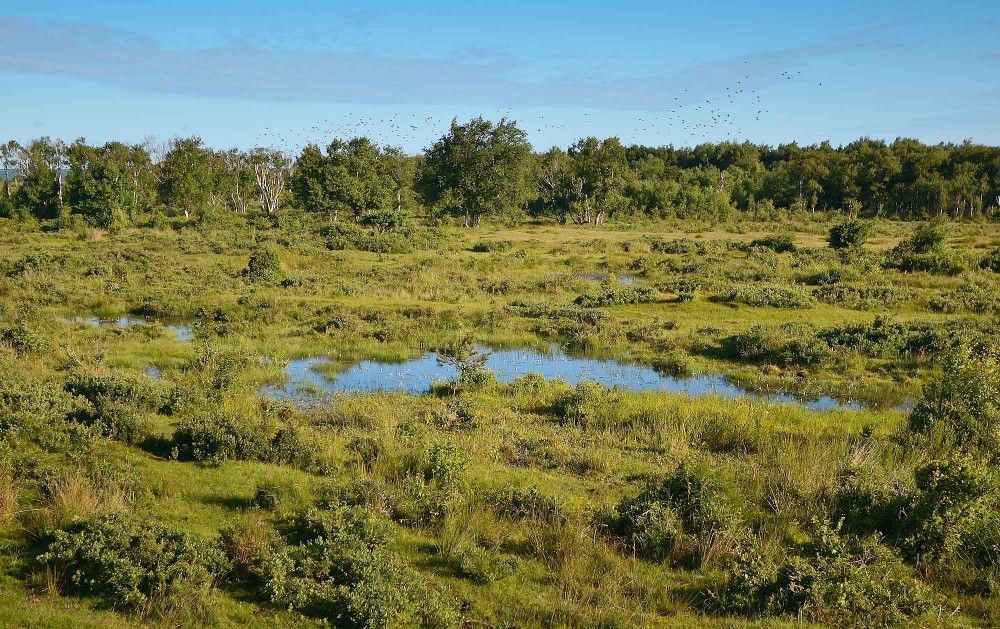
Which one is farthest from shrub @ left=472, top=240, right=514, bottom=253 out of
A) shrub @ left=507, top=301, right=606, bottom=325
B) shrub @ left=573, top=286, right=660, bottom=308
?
shrub @ left=507, top=301, right=606, bottom=325

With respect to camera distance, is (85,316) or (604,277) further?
(604,277)

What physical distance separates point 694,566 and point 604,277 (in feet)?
96.7

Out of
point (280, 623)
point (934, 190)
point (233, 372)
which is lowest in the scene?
point (280, 623)

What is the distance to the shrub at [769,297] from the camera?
28.7 m

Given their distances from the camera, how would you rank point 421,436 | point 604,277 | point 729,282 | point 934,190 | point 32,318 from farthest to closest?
1. point 934,190
2. point 604,277
3. point 729,282
4. point 32,318
5. point 421,436

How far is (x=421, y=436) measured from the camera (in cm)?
1367

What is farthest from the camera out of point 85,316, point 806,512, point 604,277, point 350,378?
point 604,277

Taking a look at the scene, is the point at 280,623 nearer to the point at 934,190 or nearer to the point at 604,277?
the point at 604,277

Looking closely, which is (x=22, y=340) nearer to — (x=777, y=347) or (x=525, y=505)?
(x=525, y=505)

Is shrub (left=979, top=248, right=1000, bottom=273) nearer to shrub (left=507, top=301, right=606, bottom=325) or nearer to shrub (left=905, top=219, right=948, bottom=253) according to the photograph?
shrub (left=905, top=219, right=948, bottom=253)

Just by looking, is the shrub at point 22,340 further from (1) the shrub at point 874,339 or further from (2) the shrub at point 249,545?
(1) the shrub at point 874,339

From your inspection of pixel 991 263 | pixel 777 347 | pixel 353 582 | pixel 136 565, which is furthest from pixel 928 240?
pixel 136 565

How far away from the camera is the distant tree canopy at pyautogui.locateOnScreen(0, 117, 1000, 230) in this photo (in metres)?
67.1

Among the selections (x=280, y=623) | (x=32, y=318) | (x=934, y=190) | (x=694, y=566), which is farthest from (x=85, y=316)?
(x=934, y=190)
